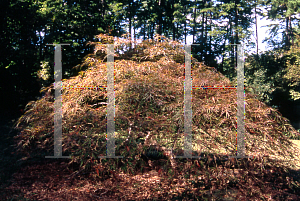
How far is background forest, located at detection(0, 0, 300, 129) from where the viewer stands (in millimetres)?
9914

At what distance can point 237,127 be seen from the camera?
337 cm

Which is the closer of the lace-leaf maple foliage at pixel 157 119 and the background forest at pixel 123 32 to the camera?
the lace-leaf maple foliage at pixel 157 119

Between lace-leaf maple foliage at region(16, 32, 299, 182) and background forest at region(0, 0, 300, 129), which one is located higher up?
background forest at region(0, 0, 300, 129)

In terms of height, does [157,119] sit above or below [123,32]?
below

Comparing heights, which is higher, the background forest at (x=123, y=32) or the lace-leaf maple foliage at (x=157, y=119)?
the background forest at (x=123, y=32)

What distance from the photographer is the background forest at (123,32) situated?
9914 mm

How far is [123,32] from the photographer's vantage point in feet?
44.0

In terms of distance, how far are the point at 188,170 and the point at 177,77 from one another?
5.18 ft

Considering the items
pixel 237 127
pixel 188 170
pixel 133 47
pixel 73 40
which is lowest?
pixel 188 170

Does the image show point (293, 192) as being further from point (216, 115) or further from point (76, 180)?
point (76, 180)

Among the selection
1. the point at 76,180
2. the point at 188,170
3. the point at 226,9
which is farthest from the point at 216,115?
the point at 226,9

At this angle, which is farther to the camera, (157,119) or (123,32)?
(123,32)

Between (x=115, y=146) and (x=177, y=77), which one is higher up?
(x=177, y=77)

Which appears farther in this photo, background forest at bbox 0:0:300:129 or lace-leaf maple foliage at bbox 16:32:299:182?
background forest at bbox 0:0:300:129
